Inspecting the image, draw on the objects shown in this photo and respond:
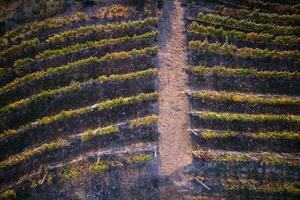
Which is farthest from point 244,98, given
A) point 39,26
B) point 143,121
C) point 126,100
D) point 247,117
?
point 39,26

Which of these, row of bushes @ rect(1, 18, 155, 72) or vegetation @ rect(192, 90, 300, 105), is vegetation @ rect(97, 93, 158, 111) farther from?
row of bushes @ rect(1, 18, 155, 72)

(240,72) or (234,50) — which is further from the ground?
(234,50)

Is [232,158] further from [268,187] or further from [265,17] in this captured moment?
[265,17]

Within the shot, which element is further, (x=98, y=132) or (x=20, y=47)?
(x=20, y=47)

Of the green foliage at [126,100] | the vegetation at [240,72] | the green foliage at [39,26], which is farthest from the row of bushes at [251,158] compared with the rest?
the green foliage at [39,26]

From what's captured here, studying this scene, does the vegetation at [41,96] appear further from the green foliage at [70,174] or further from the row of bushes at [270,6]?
the row of bushes at [270,6]

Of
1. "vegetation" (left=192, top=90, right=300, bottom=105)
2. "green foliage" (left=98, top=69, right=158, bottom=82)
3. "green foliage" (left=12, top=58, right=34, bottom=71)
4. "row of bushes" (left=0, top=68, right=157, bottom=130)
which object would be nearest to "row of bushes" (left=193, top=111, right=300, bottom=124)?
"vegetation" (left=192, top=90, right=300, bottom=105)

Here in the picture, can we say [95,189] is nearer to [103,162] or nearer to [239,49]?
[103,162]

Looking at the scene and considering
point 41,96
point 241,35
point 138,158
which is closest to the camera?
point 138,158
